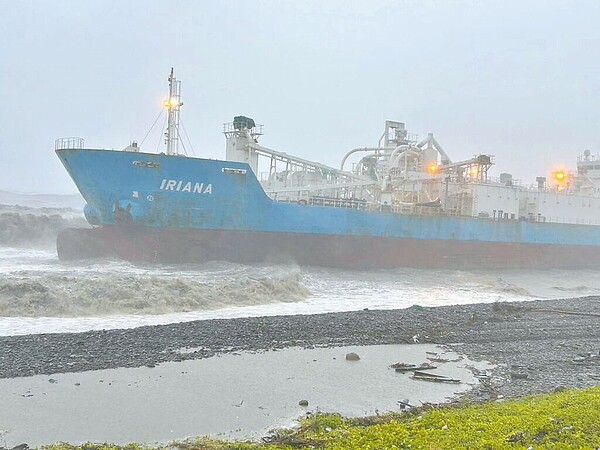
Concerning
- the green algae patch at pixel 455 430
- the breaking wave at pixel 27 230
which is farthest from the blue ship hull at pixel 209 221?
the green algae patch at pixel 455 430

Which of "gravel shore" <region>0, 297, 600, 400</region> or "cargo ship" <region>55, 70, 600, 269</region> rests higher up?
"cargo ship" <region>55, 70, 600, 269</region>

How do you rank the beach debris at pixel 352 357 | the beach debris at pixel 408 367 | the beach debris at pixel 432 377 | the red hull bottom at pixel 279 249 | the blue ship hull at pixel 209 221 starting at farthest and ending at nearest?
the red hull bottom at pixel 279 249 < the blue ship hull at pixel 209 221 < the beach debris at pixel 352 357 < the beach debris at pixel 408 367 < the beach debris at pixel 432 377

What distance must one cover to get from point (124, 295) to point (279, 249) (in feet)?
30.1

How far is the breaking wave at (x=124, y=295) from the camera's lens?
12.3 metres

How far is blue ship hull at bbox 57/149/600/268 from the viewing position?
1959cm

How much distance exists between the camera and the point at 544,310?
1356cm

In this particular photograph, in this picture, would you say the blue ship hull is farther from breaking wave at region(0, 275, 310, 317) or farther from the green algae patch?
the green algae patch

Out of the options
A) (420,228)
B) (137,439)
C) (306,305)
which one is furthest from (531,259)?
(137,439)

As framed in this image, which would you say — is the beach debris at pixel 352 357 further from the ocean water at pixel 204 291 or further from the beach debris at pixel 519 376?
the ocean water at pixel 204 291

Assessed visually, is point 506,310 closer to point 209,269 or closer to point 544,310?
point 544,310

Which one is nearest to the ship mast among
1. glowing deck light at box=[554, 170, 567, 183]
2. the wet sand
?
the wet sand

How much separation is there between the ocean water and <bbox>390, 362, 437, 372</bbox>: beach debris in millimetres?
5627

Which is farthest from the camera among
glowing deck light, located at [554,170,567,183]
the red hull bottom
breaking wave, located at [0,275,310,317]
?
glowing deck light, located at [554,170,567,183]

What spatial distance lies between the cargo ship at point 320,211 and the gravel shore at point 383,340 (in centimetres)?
929
